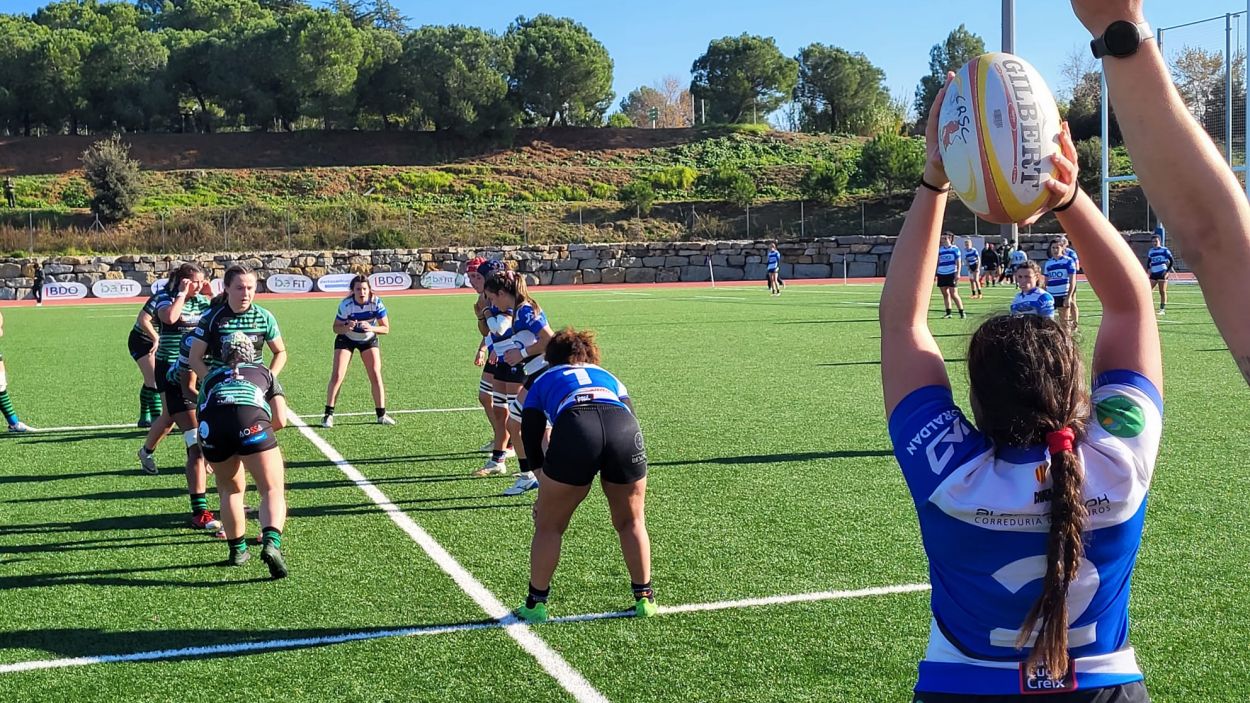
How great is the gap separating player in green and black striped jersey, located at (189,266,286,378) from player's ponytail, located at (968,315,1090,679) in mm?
6286

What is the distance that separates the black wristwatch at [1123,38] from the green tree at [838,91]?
86.9 meters

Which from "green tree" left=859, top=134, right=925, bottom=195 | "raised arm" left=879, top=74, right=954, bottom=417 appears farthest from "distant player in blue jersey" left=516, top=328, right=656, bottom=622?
"green tree" left=859, top=134, right=925, bottom=195

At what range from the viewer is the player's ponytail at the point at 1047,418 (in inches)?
80.7

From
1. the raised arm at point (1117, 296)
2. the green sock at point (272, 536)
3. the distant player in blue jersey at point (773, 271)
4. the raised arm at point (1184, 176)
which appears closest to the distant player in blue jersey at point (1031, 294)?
the green sock at point (272, 536)

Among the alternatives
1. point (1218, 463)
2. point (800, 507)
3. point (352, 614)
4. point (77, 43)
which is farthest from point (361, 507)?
point (77, 43)

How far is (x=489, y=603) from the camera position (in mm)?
5898

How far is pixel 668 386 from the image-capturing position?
14.4 m

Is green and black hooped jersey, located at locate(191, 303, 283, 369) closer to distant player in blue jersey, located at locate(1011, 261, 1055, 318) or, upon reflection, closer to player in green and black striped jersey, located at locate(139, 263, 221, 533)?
player in green and black striped jersey, located at locate(139, 263, 221, 533)

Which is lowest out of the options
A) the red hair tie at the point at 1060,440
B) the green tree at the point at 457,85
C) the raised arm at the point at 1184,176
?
the red hair tie at the point at 1060,440

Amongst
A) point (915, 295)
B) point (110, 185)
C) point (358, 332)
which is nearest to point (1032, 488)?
point (915, 295)

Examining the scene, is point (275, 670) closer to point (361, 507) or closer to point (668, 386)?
point (361, 507)

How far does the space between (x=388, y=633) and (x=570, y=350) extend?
5.58ft

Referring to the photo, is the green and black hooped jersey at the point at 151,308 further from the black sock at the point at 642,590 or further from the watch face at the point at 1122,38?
the watch face at the point at 1122,38

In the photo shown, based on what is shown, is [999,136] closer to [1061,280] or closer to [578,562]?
[578,562]
